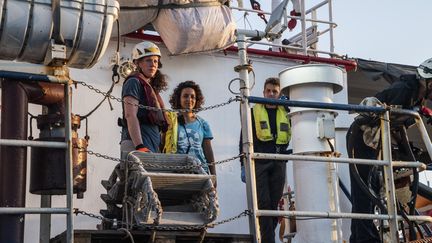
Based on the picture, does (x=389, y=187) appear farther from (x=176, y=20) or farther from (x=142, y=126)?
(x=176, y=20)

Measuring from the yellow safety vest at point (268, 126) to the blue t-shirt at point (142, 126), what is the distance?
4.42 ft

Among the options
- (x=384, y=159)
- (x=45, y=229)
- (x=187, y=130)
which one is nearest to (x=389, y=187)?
(x=384, y=159)

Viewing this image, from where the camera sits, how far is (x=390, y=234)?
6.11 m

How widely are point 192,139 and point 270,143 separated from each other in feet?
3.26

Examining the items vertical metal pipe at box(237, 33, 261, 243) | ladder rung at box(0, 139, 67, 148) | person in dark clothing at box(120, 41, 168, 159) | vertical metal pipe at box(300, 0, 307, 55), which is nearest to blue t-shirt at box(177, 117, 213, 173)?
person in dark clothing at box(120, 41, 168, 159)

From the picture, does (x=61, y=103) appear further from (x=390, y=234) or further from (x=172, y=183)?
(x=390, y=234)

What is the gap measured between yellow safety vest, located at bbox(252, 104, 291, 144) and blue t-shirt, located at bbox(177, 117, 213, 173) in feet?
2.14

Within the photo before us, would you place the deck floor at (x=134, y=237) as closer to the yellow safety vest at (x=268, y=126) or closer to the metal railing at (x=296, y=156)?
the metal railing at (x=296, y=156)

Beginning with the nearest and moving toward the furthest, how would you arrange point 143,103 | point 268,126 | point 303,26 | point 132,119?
point 132,119 → point 143,103 → point 268,126 → point 303,26

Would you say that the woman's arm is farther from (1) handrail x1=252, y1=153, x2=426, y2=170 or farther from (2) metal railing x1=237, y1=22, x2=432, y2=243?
(1) handrail x1=252, y1=153, x2=426, y2=170

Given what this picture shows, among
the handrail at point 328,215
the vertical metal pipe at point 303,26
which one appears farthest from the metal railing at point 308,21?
the handrail at point 328,215

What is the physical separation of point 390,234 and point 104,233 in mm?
2335

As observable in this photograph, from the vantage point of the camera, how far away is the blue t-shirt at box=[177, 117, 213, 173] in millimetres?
6707

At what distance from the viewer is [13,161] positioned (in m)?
5.07
